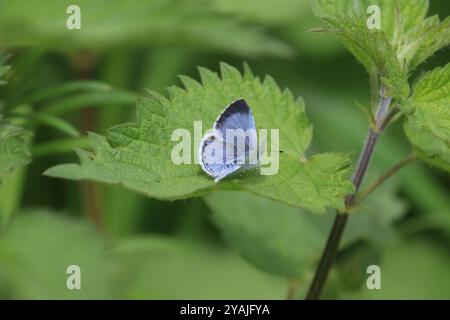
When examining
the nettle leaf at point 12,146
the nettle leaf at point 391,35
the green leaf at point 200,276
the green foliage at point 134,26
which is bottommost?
the nettle leaf at point 12,146

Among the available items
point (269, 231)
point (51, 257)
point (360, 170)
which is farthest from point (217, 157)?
point (51, 257)

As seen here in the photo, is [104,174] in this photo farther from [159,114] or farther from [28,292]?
[28,292]

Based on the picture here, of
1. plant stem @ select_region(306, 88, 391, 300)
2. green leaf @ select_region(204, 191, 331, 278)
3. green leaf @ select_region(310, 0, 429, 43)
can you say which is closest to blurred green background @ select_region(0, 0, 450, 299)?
green leaf @ select_region(204, 191, 331, 278)

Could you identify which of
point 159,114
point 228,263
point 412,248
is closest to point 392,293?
point 412,248

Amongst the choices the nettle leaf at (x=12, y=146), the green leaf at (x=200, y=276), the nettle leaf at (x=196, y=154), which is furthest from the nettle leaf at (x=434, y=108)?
the green leaf at (x=200, y=276)

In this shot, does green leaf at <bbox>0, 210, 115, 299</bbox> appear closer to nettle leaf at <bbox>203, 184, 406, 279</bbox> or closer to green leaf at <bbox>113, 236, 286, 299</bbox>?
nettle leaf at <bbox>203, 184, 406, 279</bbox>

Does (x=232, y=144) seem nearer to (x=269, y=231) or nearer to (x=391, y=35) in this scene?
(x=391, y=35)

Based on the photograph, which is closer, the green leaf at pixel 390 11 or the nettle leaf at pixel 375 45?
the nettle leaf at pixel 375 45

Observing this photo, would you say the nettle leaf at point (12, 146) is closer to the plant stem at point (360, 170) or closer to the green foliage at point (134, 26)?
the plant stem at point (360, 170)
